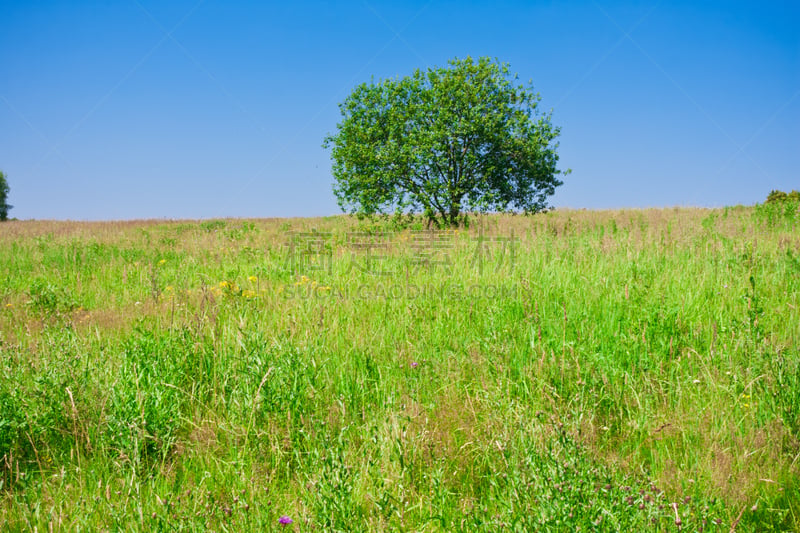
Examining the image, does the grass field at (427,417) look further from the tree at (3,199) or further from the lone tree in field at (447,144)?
the tree at (3,199)

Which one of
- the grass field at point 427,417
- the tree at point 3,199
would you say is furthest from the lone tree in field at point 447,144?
the tree at point 3,199

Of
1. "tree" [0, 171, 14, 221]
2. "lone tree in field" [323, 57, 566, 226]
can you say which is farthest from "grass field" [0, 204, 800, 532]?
"tree" [0, 171, 14, 221]

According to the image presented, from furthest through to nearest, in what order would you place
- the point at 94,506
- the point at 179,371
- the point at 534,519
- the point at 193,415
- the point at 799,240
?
the point at 799,240
the point at 179,371
the point at 193,415
the point at 94,506
the point at 534,519

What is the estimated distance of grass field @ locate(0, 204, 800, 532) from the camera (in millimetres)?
1930

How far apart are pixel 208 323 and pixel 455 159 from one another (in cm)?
1713

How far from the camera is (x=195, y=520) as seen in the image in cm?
191

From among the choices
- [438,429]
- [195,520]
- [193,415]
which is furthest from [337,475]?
[193,415]

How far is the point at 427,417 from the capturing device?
2428 millimetres

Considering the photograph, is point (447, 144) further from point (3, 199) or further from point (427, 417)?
point (3, 199)

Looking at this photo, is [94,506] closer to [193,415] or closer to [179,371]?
[193,415]

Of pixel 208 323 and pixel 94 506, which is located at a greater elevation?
pixel 208 323

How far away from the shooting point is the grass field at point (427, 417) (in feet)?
6.33

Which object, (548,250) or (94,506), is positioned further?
(548,250)

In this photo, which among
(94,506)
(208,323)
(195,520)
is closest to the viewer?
A: (195,520)
